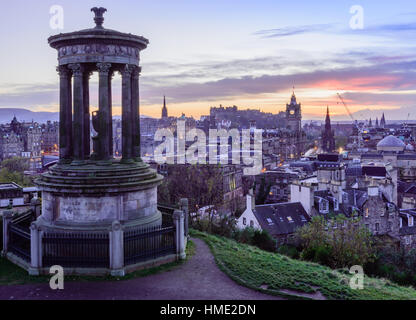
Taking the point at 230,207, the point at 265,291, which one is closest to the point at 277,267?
the point at 265,291

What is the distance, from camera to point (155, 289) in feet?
47.8

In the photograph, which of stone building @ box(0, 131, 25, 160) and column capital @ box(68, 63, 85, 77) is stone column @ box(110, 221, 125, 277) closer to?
column capital @ box(68, 63, 85, 77)

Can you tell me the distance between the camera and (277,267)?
17859 mm

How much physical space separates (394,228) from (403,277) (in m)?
22.8

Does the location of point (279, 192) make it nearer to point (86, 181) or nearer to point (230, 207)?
point (230, 207)

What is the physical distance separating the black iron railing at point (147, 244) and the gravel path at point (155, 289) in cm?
103

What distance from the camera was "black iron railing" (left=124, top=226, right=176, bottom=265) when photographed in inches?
648

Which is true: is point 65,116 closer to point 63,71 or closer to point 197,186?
point 63,71

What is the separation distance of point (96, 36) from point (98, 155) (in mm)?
5004

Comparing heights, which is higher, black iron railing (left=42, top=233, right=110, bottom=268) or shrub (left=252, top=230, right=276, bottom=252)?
black iron railing (left=42, top=233, right=110, bottom=268)

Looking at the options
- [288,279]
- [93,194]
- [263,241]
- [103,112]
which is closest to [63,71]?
[103,112]

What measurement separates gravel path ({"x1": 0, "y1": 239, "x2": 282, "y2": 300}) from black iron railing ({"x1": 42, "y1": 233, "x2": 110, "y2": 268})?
3.53 feet

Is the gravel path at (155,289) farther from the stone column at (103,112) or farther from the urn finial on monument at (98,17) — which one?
the urn finial on monument at (98,17)

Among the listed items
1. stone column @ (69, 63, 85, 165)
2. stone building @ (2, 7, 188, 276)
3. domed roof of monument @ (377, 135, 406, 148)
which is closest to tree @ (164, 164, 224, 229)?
stone building @ (2, 7, 188, 276)
